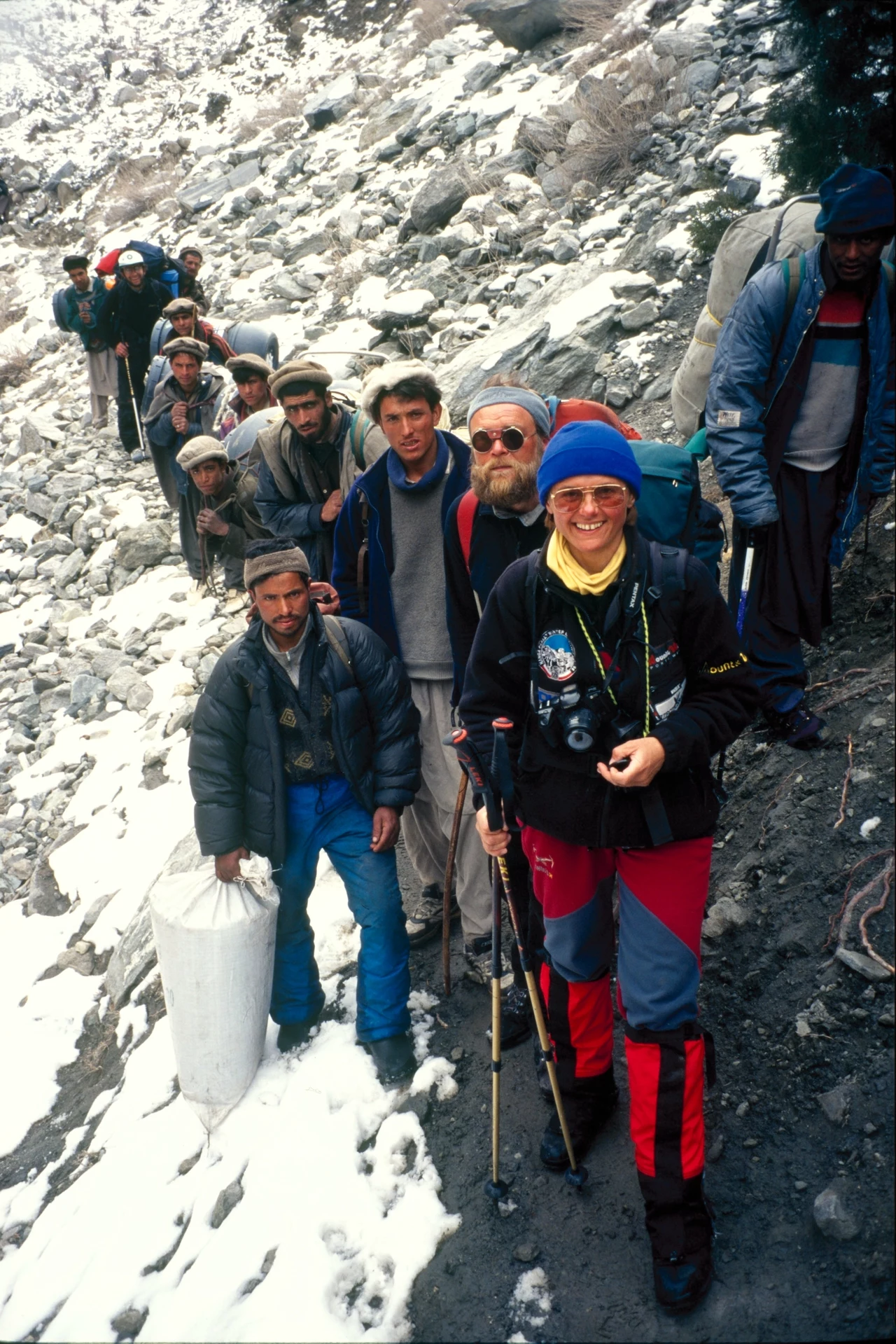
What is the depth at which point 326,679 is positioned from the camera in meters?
3.89

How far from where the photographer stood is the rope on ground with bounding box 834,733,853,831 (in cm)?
382

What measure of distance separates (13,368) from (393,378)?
1763 centimetres

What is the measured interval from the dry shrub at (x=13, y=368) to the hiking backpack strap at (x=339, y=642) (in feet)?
56.3

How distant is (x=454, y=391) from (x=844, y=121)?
4981mm

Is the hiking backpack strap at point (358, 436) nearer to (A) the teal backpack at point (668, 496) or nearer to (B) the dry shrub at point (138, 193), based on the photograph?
(A) the teal backpack at point (668, 496)

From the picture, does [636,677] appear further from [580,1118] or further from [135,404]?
[135,404]

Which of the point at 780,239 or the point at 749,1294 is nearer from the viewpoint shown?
the point at 749,1294

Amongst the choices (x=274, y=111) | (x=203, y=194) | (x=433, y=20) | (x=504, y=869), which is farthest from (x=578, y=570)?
(x=274, y=111)

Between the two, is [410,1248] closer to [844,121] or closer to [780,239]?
[780,239]

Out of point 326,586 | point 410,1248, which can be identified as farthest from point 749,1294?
point 326,586

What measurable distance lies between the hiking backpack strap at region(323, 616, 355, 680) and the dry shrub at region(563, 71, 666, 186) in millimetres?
11452

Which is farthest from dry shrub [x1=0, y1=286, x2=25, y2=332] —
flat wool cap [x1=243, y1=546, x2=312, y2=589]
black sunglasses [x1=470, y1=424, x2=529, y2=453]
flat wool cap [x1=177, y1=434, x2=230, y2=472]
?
black sunglasses [x1=470, y1=424, x2=529, y2=453]

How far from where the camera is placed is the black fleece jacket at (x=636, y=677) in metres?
2.65

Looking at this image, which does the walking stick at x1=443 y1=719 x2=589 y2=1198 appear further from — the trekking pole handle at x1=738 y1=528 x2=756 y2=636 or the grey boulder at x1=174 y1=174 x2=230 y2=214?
the grey boulder at x1=174 y1=174 x2=230 y2=214
